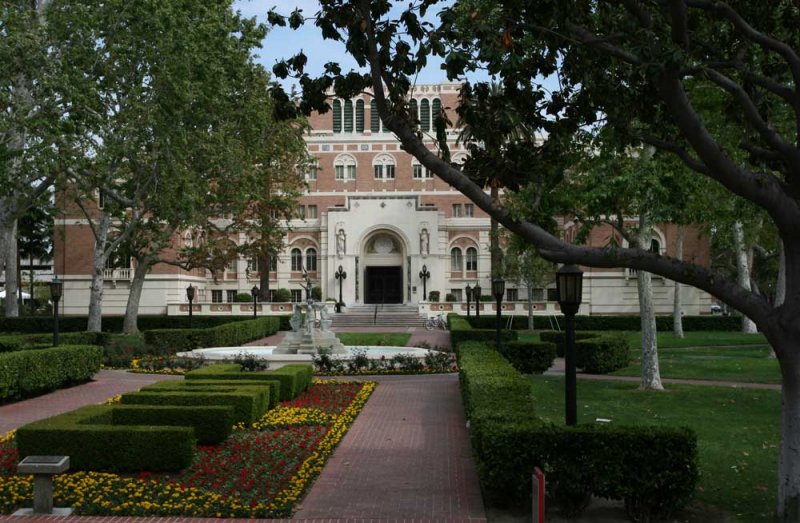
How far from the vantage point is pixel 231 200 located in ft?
119

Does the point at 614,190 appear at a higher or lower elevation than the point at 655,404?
higher

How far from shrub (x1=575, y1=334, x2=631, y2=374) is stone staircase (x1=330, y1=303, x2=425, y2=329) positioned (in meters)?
25.3

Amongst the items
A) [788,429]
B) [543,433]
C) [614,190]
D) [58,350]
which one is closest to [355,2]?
[543,433]

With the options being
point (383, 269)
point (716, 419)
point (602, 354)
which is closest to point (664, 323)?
point (383, 269)

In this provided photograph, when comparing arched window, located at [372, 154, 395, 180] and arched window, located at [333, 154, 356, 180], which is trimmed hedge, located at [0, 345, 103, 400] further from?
arched window, located at [372, 154, 395, 180]

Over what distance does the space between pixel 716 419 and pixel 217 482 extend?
978 centimetres

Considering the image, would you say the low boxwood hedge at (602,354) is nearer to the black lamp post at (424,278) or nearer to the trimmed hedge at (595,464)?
the trimmed hedge at (595,464)

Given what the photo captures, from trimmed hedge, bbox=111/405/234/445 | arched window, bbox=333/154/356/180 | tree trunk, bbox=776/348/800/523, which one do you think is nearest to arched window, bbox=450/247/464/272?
arched window, bbox=333/154/356/180

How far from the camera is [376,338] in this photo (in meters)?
38.7

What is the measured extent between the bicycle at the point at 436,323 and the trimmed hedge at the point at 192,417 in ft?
113

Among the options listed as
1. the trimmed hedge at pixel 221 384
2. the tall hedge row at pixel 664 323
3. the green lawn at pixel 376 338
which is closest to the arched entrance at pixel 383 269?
the tall hedge row at pixel 664 323

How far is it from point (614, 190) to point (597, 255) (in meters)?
8.23

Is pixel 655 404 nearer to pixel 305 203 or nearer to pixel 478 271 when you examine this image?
pixel 478 271

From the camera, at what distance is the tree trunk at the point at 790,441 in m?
8.34
